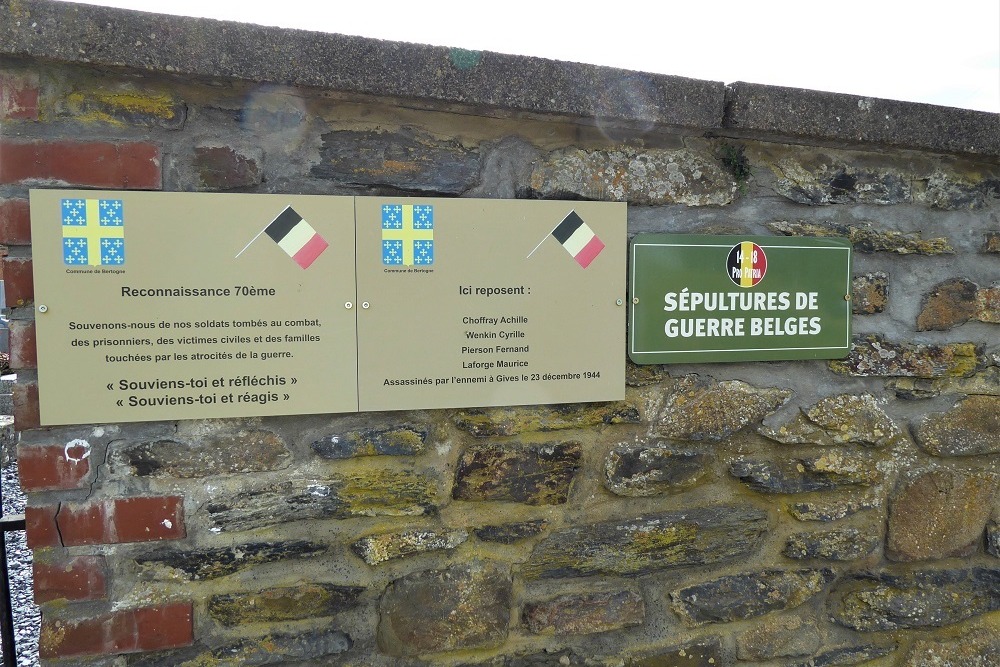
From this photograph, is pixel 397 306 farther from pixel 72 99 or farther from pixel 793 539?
pixel 793 539

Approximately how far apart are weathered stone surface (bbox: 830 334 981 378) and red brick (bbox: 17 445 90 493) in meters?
1.75

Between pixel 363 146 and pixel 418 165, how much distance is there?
12 centimetres

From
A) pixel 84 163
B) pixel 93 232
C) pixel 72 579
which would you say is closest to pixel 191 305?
pixel 93 232

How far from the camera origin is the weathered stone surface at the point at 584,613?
1650 mm

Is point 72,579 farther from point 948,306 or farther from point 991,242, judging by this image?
point 991,242

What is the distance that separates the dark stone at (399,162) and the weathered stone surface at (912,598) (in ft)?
4.76

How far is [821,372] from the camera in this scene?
179 cm

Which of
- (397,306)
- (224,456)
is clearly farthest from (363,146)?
(224,456)

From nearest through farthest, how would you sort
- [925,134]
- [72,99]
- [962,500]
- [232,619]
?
[72,99] < [232,619] < [925,134] < [962,500]

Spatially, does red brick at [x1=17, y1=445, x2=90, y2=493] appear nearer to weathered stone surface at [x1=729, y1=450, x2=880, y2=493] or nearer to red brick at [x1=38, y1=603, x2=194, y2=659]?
red brick at [x1=38, y1=603, x2=194, y2=659]

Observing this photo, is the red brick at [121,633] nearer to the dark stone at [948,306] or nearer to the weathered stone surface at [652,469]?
the weathered stone surface at [652,469]

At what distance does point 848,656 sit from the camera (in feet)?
6.03

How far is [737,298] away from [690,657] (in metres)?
0.90

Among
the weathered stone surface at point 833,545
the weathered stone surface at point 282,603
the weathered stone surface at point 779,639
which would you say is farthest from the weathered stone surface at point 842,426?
the weathered stone surface at point 282,603
